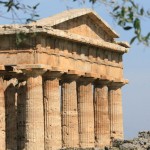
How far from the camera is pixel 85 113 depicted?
40.2 m

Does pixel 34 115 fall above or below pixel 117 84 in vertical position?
below

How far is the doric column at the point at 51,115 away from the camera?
35.7 m

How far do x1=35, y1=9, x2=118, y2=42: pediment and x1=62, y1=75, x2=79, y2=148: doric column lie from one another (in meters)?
3.03

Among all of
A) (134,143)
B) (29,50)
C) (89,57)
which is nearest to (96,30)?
A: (89,57)

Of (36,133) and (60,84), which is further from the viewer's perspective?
(60,84)

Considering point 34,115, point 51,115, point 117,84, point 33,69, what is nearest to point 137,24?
point 33,69

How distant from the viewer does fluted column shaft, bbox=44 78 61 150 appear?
3562 cm

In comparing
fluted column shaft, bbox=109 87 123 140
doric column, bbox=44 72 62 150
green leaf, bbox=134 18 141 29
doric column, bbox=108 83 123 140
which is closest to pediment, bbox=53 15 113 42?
doric column, bbox=44 72 62 150

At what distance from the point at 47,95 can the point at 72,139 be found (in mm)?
3623

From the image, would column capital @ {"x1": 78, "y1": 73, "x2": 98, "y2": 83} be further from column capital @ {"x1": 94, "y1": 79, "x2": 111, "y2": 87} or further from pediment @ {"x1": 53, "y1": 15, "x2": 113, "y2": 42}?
pediment @ {"x1": 53, "y1": 15, "x2": 113, "y2": 42}

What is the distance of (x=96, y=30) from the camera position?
139ft

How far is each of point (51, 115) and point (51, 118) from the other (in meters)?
0.17

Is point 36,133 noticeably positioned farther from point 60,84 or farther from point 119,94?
point 119,94

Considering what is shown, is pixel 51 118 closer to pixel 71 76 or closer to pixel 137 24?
pixel 71 76
